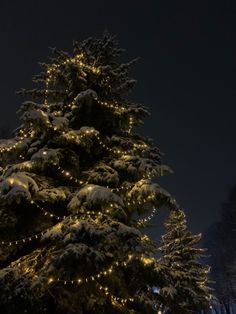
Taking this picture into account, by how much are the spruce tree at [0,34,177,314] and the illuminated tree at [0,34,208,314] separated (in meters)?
0.03

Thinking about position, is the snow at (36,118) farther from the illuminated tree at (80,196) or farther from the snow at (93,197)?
the snow at (93,197)

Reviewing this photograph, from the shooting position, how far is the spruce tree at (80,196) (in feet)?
33.7

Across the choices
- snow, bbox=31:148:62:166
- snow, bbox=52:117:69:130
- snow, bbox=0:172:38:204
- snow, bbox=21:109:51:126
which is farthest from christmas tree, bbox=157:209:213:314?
snow, bbox=0:172:38:204

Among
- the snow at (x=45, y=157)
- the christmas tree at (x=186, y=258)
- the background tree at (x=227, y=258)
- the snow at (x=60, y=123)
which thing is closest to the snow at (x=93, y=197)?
the snow at (x=45, y=157)

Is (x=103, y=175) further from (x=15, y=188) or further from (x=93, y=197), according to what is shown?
(x=15, y=188)

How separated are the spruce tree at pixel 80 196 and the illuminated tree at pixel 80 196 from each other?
3 centimetres

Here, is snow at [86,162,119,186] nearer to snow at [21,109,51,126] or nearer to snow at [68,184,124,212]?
snow at [68,184,124,212]

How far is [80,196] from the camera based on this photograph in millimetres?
11008

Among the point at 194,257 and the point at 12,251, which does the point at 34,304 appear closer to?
the point at 12,251

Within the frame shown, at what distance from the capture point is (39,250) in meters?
11.6

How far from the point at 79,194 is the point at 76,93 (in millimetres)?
4161

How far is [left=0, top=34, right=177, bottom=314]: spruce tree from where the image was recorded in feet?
33.7

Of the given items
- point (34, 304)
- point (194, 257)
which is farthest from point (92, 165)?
point (194, 257)

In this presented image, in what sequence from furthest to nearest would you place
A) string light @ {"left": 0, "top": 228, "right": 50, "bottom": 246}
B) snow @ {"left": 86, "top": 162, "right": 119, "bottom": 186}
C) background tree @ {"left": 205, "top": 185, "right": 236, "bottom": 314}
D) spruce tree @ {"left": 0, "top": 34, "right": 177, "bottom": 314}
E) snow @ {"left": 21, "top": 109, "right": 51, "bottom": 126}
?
background tree @ {"left": 205, "top": 185, "right": 236, "bottom": 314} → snow @ {"left": 86, "top": 162, "right": 119, "bottom": 186} → snow @ {"left": 21, "top": 109, "right": 51, "bottom": 126} → string light @ {"left": 0, "top": 228, "right": 50, "bottom": 246} → spruce tree @ {"left": 0, "top": 34, "right": 177, "bottom": 314}
